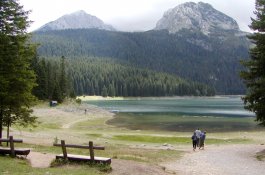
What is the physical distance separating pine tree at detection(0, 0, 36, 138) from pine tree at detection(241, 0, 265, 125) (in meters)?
19.9

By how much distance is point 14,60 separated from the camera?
33.3 meters

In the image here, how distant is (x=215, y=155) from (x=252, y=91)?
701 cm

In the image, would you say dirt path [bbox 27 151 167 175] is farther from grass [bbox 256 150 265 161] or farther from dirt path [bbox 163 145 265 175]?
grass [bbox 256 150 265 161]

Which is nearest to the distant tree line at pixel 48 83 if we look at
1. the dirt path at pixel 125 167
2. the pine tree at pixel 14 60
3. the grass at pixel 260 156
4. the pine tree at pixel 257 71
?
the pine tree at pixel 14 60

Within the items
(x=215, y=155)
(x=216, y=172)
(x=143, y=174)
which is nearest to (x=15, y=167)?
(x=143, y=174)

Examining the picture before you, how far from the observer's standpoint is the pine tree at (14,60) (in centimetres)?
3294

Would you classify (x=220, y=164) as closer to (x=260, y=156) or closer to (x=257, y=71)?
(x=260, y=156)

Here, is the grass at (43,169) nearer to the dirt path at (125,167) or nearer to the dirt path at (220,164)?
the dirt path at (125,167)

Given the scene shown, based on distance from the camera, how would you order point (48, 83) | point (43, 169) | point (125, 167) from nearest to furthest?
point (43, 169), point (125, 167), point (48, 83)

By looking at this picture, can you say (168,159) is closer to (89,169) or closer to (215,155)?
(215,155)

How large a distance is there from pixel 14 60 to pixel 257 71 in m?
21.9

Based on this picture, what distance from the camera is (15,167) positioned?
20.3 m

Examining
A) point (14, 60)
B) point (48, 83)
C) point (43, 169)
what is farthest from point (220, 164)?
point (48, 83)

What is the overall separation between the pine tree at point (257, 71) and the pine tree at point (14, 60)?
65.2 feet
